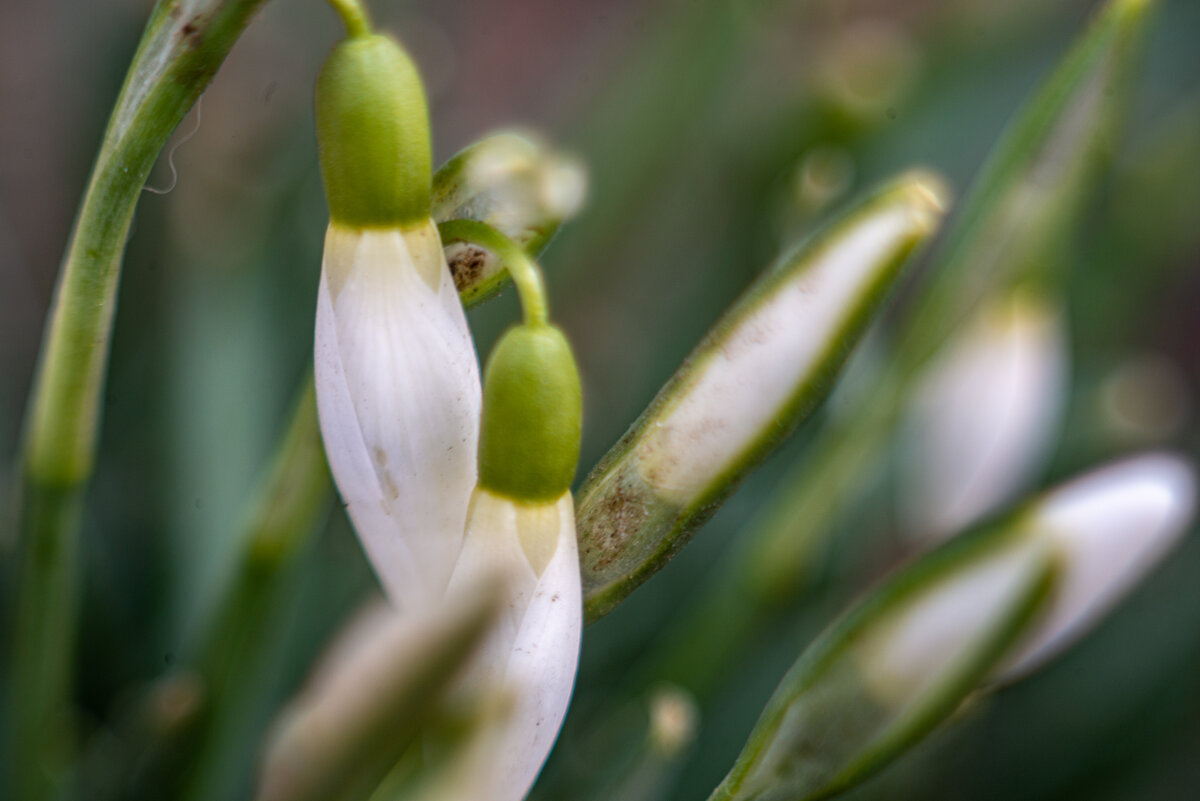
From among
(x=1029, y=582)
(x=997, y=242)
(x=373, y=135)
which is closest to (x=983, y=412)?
(x=997, y=242)

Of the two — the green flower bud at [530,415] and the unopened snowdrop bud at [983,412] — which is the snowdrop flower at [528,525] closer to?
the green flower bud at [530,415]

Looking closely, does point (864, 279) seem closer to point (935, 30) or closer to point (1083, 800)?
point (1083, 800)

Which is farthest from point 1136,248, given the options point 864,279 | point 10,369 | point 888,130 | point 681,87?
point 10,369

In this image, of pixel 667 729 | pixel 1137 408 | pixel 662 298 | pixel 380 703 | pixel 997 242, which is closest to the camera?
pixel 380 703

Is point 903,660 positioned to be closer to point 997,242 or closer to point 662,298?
point 997,242

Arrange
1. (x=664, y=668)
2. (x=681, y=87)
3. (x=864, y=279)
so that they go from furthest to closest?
(x=681, y=87) < (x=664, y=668) < (x=864, y=279)

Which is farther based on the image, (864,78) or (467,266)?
(864,78)

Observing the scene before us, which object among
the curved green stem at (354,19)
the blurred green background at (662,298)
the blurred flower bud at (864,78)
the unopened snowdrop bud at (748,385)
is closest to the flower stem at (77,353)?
the curved green stem at (354,19)
